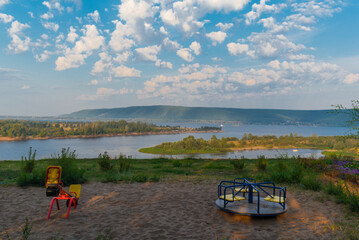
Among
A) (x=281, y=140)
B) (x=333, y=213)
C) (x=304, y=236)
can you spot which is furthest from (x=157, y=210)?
(x=281, y=140)

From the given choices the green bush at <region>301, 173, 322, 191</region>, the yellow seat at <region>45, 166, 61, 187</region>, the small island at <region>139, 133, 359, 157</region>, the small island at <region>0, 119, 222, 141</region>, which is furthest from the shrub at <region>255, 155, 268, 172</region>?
the small island at <region>0, 119, 222, 141</region>

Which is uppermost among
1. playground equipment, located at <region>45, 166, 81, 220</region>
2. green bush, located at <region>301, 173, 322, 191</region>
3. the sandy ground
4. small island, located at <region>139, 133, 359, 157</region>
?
playground equipment, located at <region>45, 166, 81, 220</region>

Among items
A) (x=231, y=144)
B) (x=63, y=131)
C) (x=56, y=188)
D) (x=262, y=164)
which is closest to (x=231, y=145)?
(x=231, y=144)

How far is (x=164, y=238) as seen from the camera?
3.97m

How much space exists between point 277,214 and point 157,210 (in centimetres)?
242

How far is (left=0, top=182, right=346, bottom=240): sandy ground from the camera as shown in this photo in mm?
4180

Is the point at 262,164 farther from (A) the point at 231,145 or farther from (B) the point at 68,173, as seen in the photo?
(A) the point at 231,145

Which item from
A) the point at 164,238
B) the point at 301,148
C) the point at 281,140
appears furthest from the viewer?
the point at 281,140

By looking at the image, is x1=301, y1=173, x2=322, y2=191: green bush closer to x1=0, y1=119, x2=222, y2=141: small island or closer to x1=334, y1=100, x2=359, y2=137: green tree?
x1=334, y1=100, x2=359, y2=137: green tree

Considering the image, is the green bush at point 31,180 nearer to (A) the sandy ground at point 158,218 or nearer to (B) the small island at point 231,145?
(A) the sandy ground at point 158,218

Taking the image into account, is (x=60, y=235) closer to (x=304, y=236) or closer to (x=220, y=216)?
(x=220, y=216)

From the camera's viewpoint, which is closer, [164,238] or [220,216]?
[164,238]

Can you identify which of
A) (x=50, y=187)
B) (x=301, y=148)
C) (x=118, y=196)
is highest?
(x=50, y=187)

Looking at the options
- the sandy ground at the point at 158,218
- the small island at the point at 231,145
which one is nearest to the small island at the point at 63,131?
the small island at the point at 231,145
